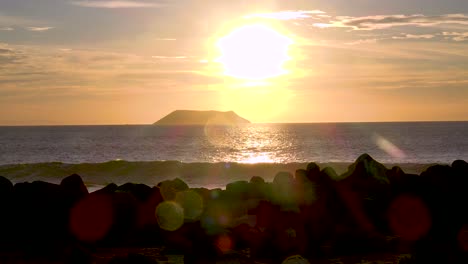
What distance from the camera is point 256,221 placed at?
1030 centimetres

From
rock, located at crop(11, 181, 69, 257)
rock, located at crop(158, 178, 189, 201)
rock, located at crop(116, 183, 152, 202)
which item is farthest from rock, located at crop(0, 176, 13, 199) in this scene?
rock, located at crop(158, 178, 189, 201)

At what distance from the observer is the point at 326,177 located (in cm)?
1072

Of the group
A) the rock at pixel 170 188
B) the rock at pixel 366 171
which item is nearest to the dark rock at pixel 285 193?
the rock at pixel 366 171

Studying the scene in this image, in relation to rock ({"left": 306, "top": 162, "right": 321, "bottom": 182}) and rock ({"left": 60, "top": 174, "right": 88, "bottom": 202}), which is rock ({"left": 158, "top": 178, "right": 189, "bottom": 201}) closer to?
rock ({"left": 60, "top": 174, "right": 88, "bottom": 202})

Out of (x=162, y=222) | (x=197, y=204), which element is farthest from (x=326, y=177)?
(x=162, y=222)

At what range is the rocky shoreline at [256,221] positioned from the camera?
873cm

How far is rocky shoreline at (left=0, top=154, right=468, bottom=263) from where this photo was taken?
873 cm

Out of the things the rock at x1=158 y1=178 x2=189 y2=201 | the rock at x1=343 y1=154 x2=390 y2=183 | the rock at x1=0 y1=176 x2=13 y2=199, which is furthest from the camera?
the rock at x1=343 y1=154 x2=390 y2=183

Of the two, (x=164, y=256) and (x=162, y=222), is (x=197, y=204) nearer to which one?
(x=162, y=222)

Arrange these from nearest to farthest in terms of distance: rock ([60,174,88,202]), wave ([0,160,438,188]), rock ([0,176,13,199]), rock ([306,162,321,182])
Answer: rock ([60,174,88,202]) → rock ([0,176,13,199]) → rock ([306,162,321,182]) → wave ([0,160,438,188])

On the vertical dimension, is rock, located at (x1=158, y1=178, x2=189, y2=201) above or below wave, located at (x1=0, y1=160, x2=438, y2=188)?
above

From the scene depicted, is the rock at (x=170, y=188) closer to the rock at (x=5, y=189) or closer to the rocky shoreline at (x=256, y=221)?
the rocky shoreline at (x=256, y=221)

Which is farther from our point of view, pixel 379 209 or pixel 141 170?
pixel 141 170

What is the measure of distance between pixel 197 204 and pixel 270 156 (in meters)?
57.2
